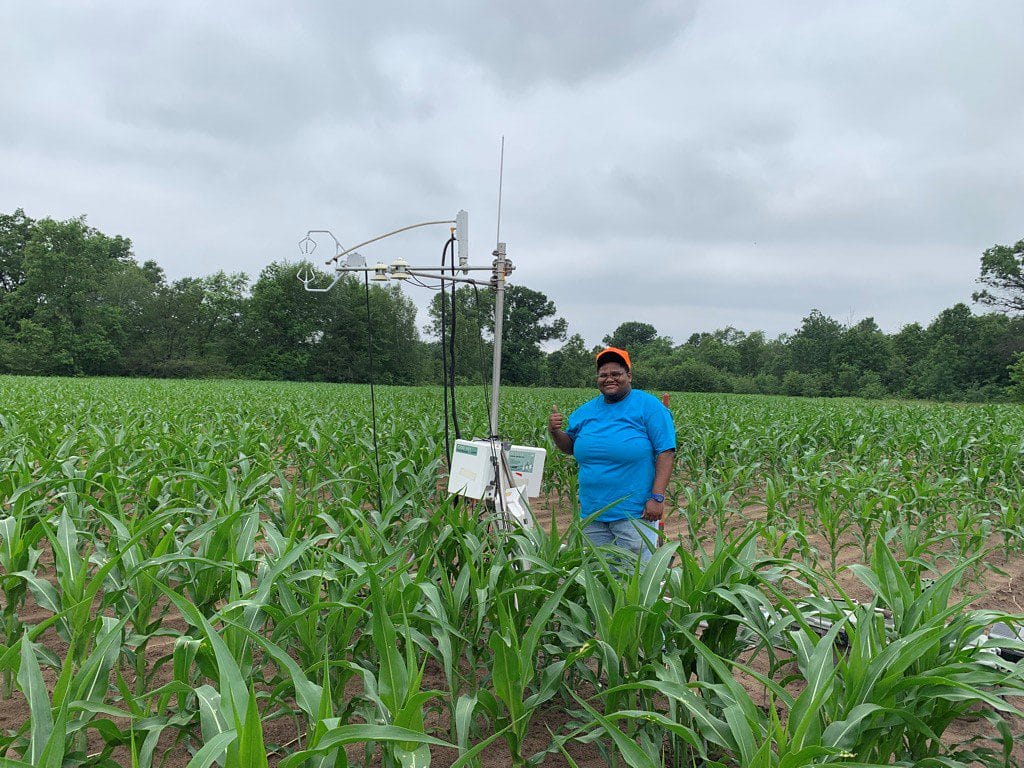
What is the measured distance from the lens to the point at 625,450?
3230mm

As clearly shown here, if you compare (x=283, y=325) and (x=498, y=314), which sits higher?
(x=283, y=325)

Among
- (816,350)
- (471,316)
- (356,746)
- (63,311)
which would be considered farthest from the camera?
(816,350)

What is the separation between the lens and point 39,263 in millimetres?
46562

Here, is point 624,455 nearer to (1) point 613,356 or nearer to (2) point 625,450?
(2) point 625,450

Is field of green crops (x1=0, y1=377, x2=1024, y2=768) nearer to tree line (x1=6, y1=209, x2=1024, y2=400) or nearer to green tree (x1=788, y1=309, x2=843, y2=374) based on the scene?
tree line (x1=6, y1=209, x2=1024, y2=400)

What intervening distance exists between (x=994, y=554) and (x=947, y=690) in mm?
4208

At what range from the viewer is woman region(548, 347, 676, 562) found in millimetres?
3246

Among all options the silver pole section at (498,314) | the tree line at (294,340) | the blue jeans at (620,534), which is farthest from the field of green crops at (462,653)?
the tree line at (294,340)

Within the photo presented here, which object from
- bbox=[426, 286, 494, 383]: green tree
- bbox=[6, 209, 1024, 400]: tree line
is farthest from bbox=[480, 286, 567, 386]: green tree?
bbox=[426, 286, 494, 383]: green tree

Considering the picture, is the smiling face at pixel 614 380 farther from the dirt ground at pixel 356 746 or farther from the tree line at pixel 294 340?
the tree line at pixel 294 340

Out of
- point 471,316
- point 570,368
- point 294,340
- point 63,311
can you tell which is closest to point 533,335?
point 570,368

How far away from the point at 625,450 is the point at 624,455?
30 millimetres

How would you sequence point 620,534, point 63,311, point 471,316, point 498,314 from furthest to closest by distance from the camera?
point 63,311, point 471,316, point 620,534, point 498,314

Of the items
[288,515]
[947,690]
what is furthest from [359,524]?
[947,690]
